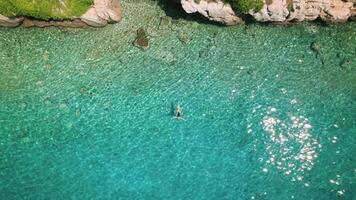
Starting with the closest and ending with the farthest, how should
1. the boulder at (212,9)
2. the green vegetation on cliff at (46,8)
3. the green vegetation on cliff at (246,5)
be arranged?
the green vegetation on cliff at (246,5), the boulder at (212,9), the green vegetation on cliff at (46,8)

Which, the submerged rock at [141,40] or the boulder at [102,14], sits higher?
the boulder at [102,14]

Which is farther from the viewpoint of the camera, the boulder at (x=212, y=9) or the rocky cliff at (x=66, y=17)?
the rocky cliff at (x=66, y=17)

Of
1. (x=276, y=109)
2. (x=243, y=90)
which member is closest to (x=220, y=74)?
(x=243, y=90)

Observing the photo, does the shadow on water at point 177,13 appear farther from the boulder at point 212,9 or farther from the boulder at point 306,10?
the boulder at point 306,10

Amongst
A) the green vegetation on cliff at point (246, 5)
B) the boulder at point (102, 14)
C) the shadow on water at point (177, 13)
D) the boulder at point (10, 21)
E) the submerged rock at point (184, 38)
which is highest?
the green vegetation on cliff at point (246, 5)

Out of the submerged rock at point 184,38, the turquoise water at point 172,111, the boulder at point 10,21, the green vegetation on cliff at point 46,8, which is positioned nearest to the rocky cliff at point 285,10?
the turquoise water at point 172,111

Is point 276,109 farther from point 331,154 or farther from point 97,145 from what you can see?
point 97,145

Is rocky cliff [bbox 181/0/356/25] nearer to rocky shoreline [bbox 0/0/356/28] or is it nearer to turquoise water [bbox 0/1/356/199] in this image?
rocky shoreline [bbox 0/0/356/28]

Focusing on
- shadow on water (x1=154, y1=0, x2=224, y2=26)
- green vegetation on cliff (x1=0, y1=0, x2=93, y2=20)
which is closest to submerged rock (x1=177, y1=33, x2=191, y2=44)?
shadow on water (x1=154, y1=0, x2=224, y2=26)
